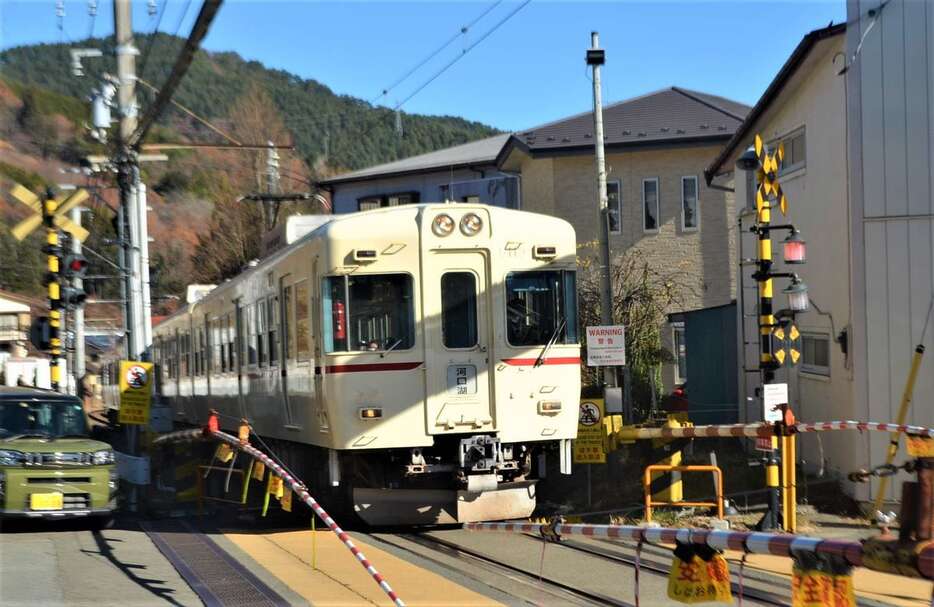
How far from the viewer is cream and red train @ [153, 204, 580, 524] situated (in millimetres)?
11070

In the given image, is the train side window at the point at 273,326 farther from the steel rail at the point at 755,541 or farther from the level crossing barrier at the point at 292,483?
the steel rail at the point at 755,541

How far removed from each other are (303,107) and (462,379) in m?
65.2

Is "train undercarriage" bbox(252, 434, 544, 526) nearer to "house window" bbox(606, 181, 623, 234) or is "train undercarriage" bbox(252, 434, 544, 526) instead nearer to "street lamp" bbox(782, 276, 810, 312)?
"street lamp" bbox(782, 276, 810, 312)

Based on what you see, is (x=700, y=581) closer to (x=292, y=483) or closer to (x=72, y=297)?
(x=292, y=483)

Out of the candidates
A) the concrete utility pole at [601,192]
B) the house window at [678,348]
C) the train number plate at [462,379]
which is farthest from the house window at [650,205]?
the train number plate at [462,379]

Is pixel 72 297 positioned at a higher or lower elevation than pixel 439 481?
higher

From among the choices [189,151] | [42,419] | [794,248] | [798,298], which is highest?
[189,151]

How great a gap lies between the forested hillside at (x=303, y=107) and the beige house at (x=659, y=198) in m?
5.78

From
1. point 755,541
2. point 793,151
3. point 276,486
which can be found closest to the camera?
point 755,541

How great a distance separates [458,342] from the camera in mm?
11383

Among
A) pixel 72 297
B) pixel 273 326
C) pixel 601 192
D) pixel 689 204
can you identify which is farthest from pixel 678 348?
pixel 273 326

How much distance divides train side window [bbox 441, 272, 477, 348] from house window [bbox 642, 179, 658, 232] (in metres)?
17.0

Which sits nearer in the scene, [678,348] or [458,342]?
[458,342]

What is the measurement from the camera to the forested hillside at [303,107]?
81.7 ft
